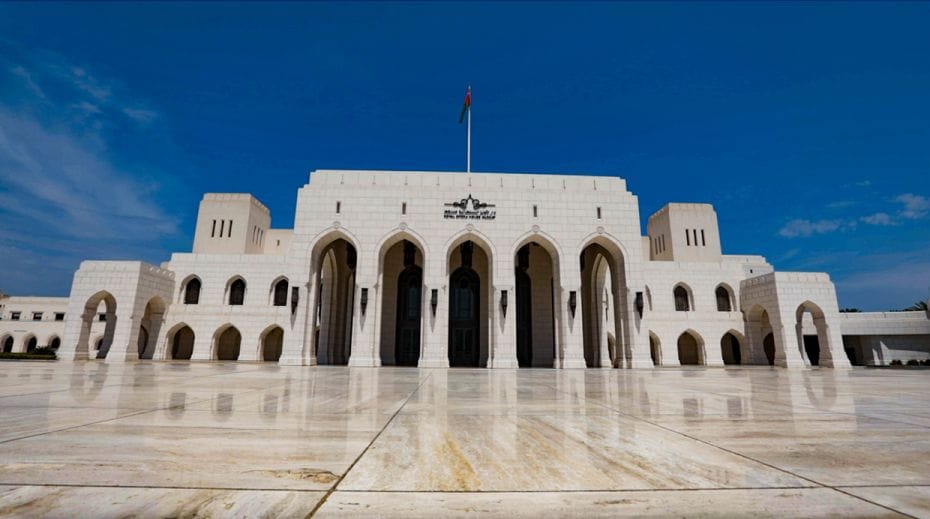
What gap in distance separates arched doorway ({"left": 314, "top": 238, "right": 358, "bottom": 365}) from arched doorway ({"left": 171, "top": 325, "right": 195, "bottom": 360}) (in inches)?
517

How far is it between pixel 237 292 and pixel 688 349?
112 ft

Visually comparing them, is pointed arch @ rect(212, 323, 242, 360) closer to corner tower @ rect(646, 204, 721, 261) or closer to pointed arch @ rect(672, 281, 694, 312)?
pointed arch @ rect(672, 281, 694, 312)

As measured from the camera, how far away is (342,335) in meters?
26.2

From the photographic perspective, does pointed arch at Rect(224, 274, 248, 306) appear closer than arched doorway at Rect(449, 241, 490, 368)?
No

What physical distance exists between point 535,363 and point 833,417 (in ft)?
67.3

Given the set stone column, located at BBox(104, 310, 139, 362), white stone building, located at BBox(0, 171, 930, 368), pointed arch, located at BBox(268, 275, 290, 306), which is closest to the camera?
white stone building, located at BBox(0, 171, 930, 368)

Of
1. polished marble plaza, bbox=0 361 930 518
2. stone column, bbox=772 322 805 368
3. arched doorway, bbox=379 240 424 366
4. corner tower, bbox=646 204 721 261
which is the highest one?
corner tower, bbox=646 204 721 261

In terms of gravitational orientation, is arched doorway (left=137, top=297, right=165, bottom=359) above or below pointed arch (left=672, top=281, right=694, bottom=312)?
below

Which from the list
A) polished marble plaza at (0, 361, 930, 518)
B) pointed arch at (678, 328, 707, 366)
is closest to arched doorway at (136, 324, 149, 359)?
polished marble plaza at (0, 361, 930, 518)

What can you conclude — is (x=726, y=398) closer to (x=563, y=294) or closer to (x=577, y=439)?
(x=577, y=439)

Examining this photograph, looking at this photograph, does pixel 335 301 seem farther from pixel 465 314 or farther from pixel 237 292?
pixel 237 292

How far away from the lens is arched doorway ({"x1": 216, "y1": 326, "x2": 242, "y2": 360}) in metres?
32.1

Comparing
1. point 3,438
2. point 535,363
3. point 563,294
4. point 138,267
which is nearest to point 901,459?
point 3,438

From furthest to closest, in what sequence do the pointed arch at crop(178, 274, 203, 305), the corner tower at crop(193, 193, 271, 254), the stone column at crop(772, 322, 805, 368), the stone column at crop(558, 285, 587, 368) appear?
the corner tower at crop(193, 193, 271, 254) < the pointed arch at crop(178, 274, 203, 305) < the stone column at crop(772, 322, 805, 368) < the stone column at crop(558, 285, 587, 368)
